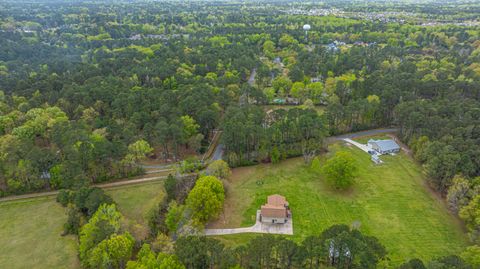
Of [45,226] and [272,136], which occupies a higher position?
[272,136]

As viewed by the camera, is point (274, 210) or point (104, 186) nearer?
point (274, 210)

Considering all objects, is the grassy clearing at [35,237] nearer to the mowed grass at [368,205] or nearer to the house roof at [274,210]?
the mowed grass at [368,205]

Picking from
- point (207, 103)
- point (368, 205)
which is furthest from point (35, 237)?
point (368, 205)

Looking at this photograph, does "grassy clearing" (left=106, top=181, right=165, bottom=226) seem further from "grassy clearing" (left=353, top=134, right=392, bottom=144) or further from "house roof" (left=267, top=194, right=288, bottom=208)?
"grassy clearing" (left=353, top=134, right=392, bottom=144)

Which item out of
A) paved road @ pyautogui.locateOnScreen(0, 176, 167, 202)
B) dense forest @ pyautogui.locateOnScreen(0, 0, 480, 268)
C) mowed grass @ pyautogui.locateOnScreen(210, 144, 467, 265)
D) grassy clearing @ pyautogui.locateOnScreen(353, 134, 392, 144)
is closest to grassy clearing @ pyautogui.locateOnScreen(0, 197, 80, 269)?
paved road @ pyautogui.locateOnScreen(0, 176, 167, 202)

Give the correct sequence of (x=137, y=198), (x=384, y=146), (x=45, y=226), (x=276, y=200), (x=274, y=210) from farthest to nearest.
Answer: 1. (x=384, y=146)
2. (x=137, y=198)
3. (x=276, y=200)
4. (x=45, y=226)
5. (x=274, y=210)

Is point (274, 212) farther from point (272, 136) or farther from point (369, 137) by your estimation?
point (369, 137)

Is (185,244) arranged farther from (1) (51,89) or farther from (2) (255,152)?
(1) (51,89)
